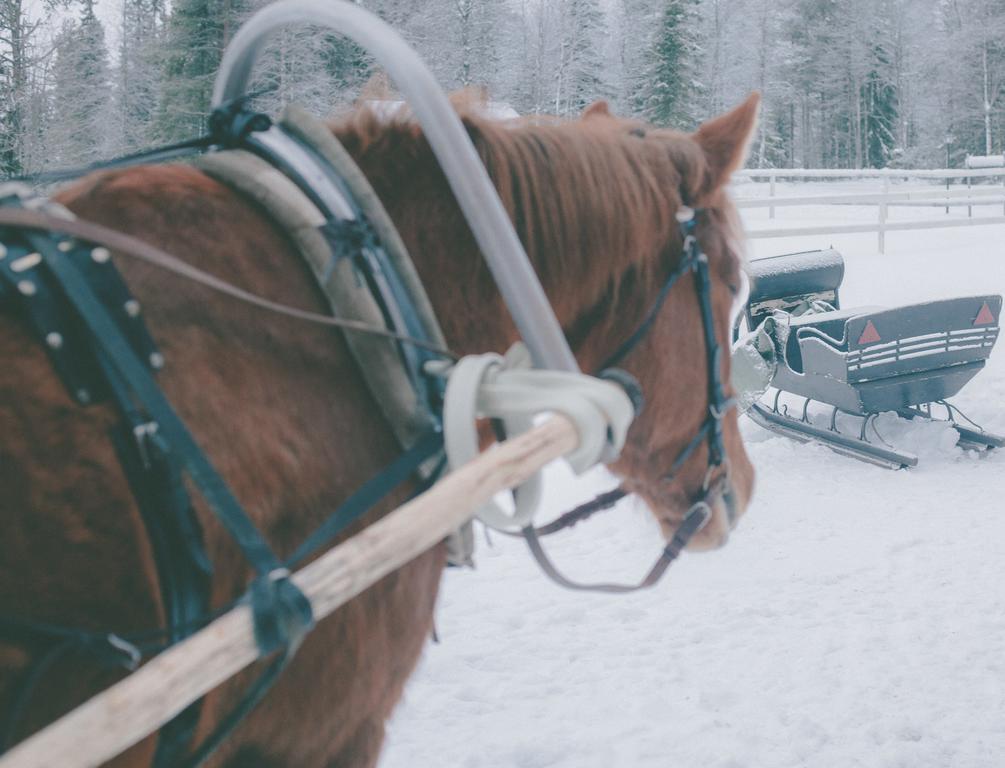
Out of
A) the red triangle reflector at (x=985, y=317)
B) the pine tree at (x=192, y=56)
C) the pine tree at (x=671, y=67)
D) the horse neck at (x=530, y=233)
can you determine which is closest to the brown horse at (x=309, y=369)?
the horse neck at (x=530, y=233)

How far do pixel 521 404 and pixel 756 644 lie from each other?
2963 millimetres

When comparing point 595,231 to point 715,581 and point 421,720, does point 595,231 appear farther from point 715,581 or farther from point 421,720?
point 715,581

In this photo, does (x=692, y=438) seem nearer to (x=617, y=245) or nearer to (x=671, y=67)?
(x=617, y=245)

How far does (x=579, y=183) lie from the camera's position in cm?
164

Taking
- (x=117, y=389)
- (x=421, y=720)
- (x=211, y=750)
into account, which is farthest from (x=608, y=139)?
(x=421, y=720)

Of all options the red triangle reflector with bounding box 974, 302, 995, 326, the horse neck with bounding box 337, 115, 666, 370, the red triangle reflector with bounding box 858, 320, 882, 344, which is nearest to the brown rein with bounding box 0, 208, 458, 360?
the horse neck with bounding box 337, 115, 666, 370

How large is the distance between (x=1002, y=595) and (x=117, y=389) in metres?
4.36

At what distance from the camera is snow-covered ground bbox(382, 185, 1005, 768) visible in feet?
9.65

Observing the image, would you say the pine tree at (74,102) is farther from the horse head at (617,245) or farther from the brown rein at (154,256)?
the brown rein at (154,256)

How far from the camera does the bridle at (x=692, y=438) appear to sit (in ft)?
5.74

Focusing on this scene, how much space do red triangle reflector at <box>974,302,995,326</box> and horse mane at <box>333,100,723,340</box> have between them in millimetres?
5018

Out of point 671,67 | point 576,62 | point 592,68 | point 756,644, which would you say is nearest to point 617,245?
point 756,644

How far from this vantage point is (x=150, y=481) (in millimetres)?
1013

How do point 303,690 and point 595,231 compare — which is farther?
point 595,231
